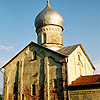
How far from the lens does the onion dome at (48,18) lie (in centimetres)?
1911

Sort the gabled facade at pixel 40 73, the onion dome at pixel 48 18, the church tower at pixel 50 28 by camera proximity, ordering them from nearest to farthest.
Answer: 1. the gabled facade at pixel 40 73
2. the church tower at pixel 50 28
3. the onion dome at pixel 48 18

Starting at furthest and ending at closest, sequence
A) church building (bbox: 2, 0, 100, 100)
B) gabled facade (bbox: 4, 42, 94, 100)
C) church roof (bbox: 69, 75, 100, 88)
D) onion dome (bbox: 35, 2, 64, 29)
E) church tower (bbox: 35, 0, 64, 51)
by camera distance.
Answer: onion dome (bbox: 35, 2, 64, 29) → church tower (bbox: 35, 0, 64, 51) → gabled facade (bbox: 4, 42, 94, 100) → church building (bbox: 2, 0, 100, 100) → church roof (bbox: 69, 75, 100, 88)

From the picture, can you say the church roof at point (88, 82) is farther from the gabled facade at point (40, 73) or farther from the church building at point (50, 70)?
the gabled facade at point (40, 73)

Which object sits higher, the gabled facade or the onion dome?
the onion dome

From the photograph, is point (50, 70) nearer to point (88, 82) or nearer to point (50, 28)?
point (88, 82)

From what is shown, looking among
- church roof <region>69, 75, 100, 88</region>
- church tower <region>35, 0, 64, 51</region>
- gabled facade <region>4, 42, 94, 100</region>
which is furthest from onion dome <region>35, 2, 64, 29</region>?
church roof <region>69, 75, 100, 88</region>

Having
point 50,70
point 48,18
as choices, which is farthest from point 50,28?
point 50,70

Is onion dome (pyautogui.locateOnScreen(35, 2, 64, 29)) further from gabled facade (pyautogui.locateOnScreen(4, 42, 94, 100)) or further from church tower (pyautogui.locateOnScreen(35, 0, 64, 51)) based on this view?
gabled facade (pyautogui.locateOnScreen(4, 42, 94, 100))

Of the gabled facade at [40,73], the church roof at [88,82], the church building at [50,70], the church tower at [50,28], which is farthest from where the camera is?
the church tower at [50,28]

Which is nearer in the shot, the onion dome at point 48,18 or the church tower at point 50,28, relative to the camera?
the church tower at point 50,28

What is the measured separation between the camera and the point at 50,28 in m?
19.0

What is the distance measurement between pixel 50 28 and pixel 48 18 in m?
1.10

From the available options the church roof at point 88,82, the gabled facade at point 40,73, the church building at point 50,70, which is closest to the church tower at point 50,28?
the church building at point 50,70

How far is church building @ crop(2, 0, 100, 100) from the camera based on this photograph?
13734mm
